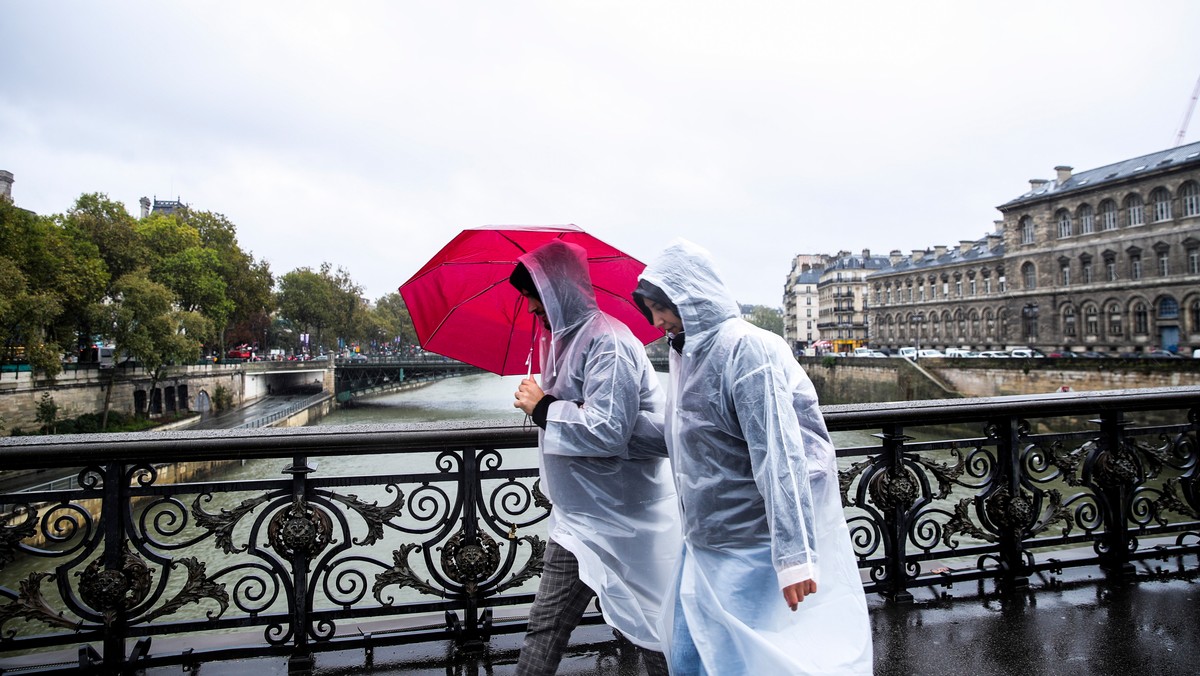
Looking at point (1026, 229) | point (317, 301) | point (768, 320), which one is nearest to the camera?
point (1026, 229)

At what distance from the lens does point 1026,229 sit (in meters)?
48.2

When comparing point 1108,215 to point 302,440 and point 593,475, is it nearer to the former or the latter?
point 593,475

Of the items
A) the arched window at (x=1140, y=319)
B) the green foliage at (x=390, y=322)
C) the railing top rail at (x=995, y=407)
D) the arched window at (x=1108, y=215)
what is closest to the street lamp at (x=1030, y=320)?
the arched window at (x=1140, y=319)

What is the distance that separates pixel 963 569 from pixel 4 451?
3899 millimetres

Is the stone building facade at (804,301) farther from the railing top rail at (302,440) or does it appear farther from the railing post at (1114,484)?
the railing top rail at (302,440)

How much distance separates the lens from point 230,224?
45500 millimetres

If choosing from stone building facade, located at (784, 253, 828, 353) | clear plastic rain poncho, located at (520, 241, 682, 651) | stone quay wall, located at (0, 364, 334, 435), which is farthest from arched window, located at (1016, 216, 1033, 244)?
clear plastic rain poncho, located at (520, 241, 682, 651)

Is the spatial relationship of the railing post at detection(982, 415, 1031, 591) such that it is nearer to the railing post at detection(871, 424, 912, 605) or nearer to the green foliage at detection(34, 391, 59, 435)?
the railing post at detection(871, 424, 912, 605)

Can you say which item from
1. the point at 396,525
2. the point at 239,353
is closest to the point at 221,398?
the point at 239,353

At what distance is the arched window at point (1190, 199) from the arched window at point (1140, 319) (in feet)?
18.1

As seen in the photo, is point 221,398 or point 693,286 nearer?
point 693,286

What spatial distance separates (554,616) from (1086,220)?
5258 cm

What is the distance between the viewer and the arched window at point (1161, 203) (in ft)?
129

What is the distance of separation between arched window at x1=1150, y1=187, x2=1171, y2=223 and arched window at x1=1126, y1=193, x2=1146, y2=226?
0.57m
